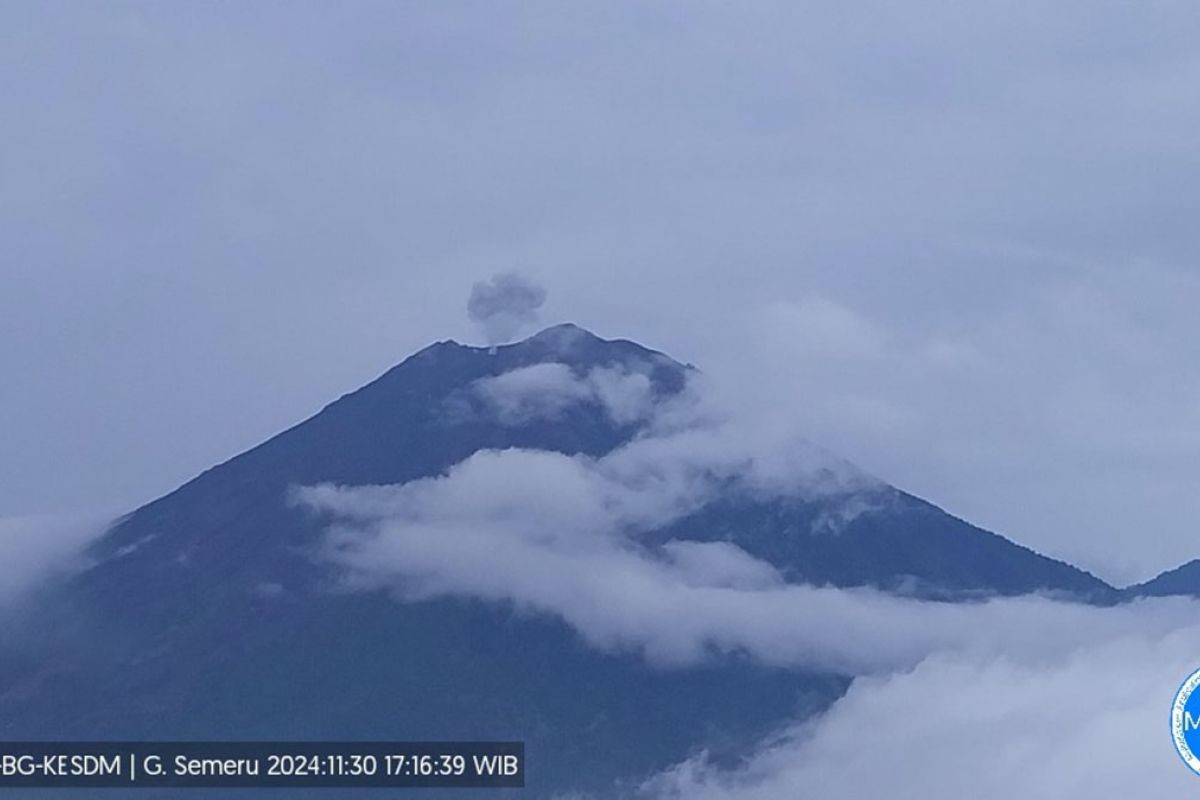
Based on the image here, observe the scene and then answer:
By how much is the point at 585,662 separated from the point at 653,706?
8.37 meters

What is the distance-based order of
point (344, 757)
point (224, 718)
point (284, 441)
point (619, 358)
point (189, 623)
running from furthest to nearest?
point (619, 358) < point (284, 441) < point (189, 623) < point (224, 718) < point (344, 757)

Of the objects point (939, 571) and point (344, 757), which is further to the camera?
point (939, 571)

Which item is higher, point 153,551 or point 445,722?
point 153,551

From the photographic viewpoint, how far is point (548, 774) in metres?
124

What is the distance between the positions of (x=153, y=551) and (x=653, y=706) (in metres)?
44.3

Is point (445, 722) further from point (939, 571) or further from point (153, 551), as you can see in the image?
point (939, 571)

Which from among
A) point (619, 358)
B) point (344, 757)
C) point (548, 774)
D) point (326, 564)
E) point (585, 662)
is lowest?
point (344, 757)

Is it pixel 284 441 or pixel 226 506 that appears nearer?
pixel 226 506

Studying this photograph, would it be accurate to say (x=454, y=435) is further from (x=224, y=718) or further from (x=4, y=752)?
(x=4, y=752)

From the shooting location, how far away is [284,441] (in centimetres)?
15938

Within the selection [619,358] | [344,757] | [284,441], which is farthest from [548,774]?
[344,757]

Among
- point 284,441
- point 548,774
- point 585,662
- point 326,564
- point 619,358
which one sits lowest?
point 548,774

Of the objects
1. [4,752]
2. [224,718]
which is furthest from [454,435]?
[4,752]

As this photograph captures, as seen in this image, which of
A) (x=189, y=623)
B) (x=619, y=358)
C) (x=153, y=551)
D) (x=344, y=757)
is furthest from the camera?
(x=619, y=358)
